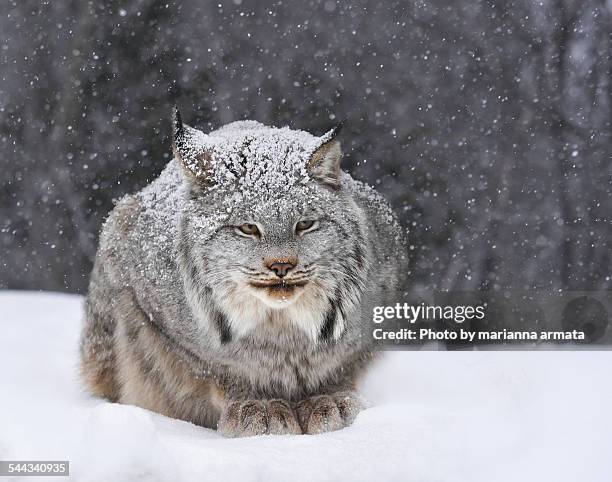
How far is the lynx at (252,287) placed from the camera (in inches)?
123

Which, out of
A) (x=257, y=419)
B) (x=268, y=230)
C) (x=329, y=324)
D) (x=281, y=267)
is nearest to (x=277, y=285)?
(x=281, y=267)

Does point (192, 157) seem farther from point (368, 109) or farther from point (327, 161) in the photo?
point (368, 109)

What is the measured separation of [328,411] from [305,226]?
78 centimetres

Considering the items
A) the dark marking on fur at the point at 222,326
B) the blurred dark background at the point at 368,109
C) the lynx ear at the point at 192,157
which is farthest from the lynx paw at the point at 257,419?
the blurred dark background at the point at 368,109

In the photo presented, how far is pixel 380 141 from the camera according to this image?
657 centimetres

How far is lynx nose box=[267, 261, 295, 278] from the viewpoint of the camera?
9.82 feet

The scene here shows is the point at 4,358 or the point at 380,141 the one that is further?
the point at 380,141

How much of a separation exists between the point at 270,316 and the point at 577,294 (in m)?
3.46

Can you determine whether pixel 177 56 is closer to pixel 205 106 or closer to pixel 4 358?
pixel 205 106

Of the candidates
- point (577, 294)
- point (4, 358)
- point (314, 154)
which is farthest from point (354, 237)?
point (577, 294)

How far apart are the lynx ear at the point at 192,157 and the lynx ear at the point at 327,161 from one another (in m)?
0.42

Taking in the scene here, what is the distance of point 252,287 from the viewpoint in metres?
3.09

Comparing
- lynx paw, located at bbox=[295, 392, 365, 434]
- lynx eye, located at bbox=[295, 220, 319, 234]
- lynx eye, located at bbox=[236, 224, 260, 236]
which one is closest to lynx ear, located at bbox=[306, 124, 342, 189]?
lynx eye, located at bbox=[295, 220, 319, 234]

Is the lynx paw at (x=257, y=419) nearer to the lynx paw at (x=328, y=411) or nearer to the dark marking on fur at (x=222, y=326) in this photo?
the lynx paw at (x=328, y=411)
